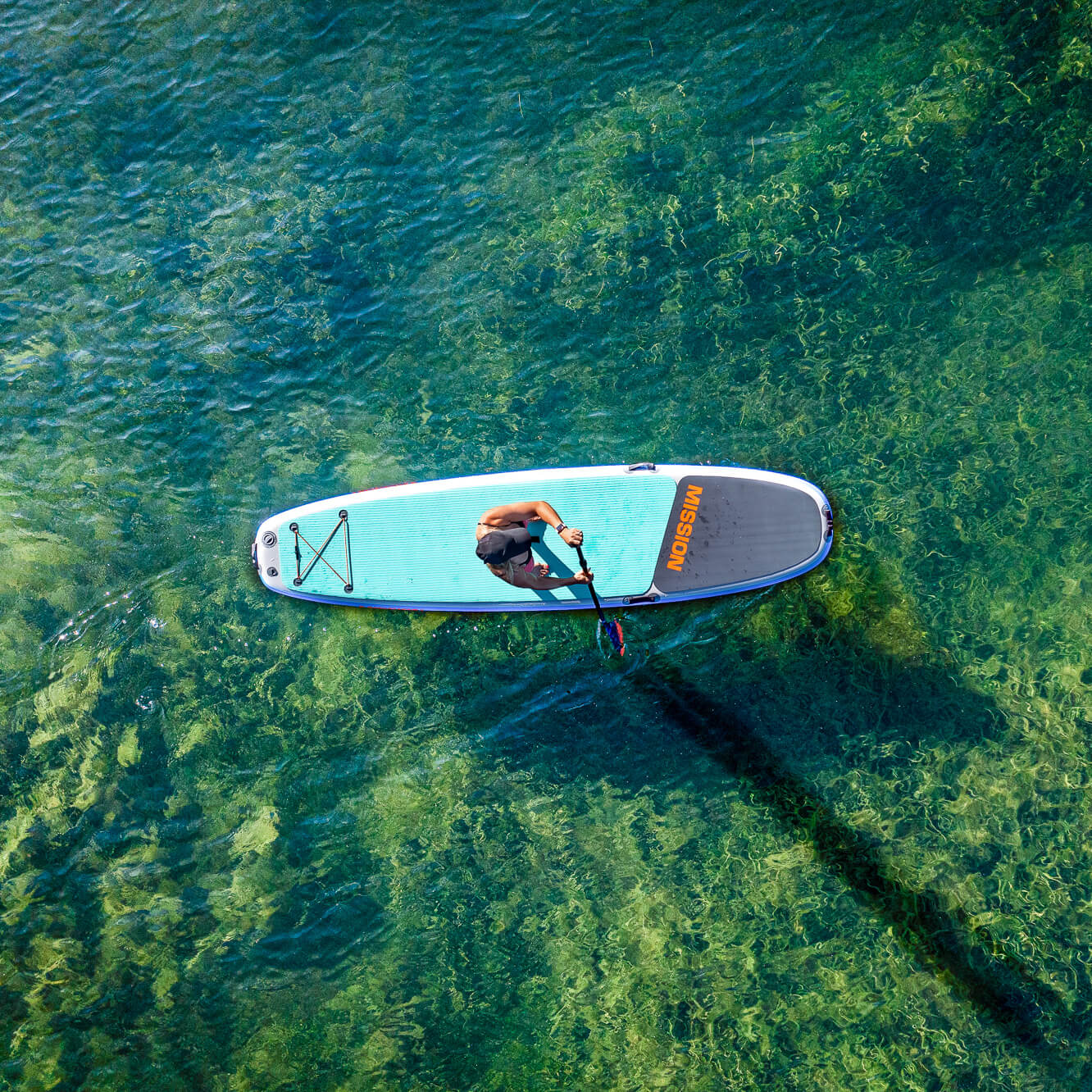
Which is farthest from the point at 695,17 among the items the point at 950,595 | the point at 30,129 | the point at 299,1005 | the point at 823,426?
the point at 299,1005

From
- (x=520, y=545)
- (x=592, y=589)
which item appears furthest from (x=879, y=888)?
(x=520, y=545)

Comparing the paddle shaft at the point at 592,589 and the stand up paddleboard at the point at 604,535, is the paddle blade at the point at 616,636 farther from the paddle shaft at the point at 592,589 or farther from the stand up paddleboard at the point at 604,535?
the stand up paddleboard at the point at 604,535

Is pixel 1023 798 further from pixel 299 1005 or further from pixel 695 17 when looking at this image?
pixel 695 17

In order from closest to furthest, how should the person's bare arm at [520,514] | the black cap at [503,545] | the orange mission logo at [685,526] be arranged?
1. the black cap at [503,545]
2. the person's bare arm at [520,514]
3. the orange mission logo at [685,526]

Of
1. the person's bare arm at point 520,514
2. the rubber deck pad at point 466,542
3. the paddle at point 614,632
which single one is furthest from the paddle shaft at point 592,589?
the person's bare arm at point 520,514

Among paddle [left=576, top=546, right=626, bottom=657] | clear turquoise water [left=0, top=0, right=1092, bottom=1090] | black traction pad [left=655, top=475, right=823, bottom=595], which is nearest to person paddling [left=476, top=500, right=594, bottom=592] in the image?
paddle [left=576, top=546, right=626, bottom=657]

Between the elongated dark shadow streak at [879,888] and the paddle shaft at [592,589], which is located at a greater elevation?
the paddle shaft at [592,589]

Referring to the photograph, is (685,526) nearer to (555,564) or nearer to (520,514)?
(555,564)
